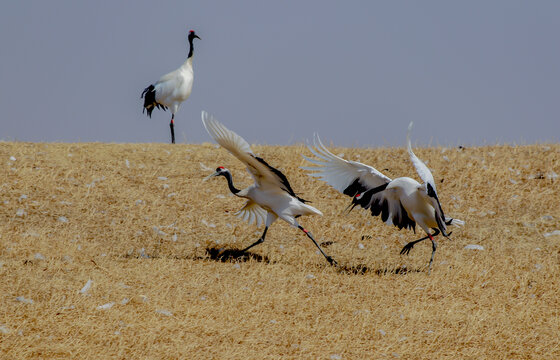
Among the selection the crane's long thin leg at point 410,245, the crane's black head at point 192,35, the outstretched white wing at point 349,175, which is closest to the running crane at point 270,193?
the outstretched white wing at point 349,175

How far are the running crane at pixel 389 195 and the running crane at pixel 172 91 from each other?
7.09m

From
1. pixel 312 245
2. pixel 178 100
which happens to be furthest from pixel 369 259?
pixel 178 100

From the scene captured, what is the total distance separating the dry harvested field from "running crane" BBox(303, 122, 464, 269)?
2.13 ft

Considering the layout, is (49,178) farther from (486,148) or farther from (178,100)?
(486,148)

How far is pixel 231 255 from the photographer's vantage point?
9109 mm

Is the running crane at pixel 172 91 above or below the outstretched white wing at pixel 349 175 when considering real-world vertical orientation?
above

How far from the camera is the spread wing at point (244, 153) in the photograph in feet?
25.1

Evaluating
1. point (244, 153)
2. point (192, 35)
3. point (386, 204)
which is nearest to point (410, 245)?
point (386, 204)

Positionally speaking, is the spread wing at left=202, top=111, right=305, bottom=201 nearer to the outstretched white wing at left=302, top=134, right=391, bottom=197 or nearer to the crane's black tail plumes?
the outstretched white wing at left=302, top=134, right=391, bottom=197

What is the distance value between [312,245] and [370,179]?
4.82ft

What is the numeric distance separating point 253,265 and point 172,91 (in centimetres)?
813

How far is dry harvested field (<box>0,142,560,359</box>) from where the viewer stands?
605cm

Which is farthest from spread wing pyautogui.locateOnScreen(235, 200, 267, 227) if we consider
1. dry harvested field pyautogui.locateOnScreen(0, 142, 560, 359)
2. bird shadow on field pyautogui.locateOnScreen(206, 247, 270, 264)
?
bird shadow on field pyautogui.locateOnScreen(206, 247, 270, 264)

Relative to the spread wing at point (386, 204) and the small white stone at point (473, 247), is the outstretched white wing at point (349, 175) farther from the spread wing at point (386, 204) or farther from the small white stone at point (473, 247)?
the small white stone at point (473, 247)
